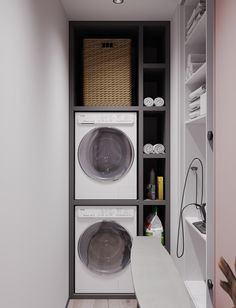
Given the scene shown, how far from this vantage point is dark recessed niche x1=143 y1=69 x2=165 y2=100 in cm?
297

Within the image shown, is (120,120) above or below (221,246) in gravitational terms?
above

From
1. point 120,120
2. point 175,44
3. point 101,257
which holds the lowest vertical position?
point 101,257

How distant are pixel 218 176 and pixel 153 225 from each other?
54.7 inches

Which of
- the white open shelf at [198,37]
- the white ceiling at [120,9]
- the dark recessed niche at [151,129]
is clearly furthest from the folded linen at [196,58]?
the dark recessed niche at [151,129]

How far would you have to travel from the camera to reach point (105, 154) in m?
2.90

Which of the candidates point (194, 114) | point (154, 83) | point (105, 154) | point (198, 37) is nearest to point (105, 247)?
point (105, 154)

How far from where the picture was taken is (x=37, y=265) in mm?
1706

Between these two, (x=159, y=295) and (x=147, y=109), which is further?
(x=147, y=109)

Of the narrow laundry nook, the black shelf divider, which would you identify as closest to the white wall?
the narrow laundry nook

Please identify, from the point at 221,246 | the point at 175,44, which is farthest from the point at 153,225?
the point at 175,44

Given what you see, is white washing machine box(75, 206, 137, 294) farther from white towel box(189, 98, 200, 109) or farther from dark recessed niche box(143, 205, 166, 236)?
white towel box(189, 98, 200, 109)

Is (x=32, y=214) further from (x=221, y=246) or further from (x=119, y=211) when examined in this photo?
(x=119, y=211)

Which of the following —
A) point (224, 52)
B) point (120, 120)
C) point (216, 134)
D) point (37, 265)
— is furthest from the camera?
point (120, 120)

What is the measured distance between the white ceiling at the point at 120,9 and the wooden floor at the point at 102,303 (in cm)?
257
